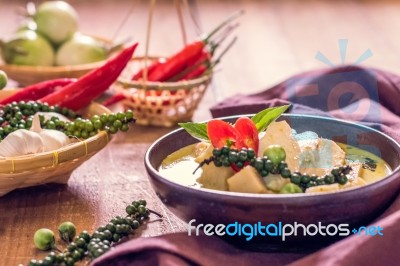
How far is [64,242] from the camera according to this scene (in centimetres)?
120

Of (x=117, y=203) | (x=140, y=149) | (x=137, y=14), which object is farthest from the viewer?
(x=137, y=14)

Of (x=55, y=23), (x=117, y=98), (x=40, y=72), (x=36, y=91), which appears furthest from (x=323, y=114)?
(x=55, y=23)

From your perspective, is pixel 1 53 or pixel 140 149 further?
pixel 1 53

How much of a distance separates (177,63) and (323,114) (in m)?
0.47

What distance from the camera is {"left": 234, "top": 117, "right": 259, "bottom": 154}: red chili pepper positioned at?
1.14 metres

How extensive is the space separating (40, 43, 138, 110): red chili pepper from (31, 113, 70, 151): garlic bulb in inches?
9.1

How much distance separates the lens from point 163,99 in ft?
5.93

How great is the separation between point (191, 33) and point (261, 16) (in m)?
0.51

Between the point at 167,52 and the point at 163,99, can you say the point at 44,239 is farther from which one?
the point at 167,52

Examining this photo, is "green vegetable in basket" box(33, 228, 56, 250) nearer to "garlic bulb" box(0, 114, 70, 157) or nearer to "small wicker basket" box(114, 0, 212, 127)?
"garlic bulb" box(0, 114, 70, 157)

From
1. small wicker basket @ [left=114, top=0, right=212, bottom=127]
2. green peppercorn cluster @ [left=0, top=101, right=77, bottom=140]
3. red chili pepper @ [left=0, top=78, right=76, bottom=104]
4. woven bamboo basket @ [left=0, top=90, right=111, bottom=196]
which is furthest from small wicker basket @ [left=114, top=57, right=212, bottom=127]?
woven bamboo basket @ [left=0, top=90, right=111, bottom=196]

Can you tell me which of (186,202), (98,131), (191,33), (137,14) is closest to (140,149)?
(98,131)

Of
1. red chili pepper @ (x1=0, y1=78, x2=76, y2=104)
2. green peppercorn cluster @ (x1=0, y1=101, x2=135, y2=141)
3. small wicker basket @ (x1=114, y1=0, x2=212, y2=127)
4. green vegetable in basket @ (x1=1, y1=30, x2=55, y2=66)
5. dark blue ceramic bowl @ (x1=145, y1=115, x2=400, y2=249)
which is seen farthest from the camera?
green vegetable in basket @ (x1=1, y1=30, x2=55, y2=66)

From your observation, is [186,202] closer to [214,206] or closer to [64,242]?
[214,206]
